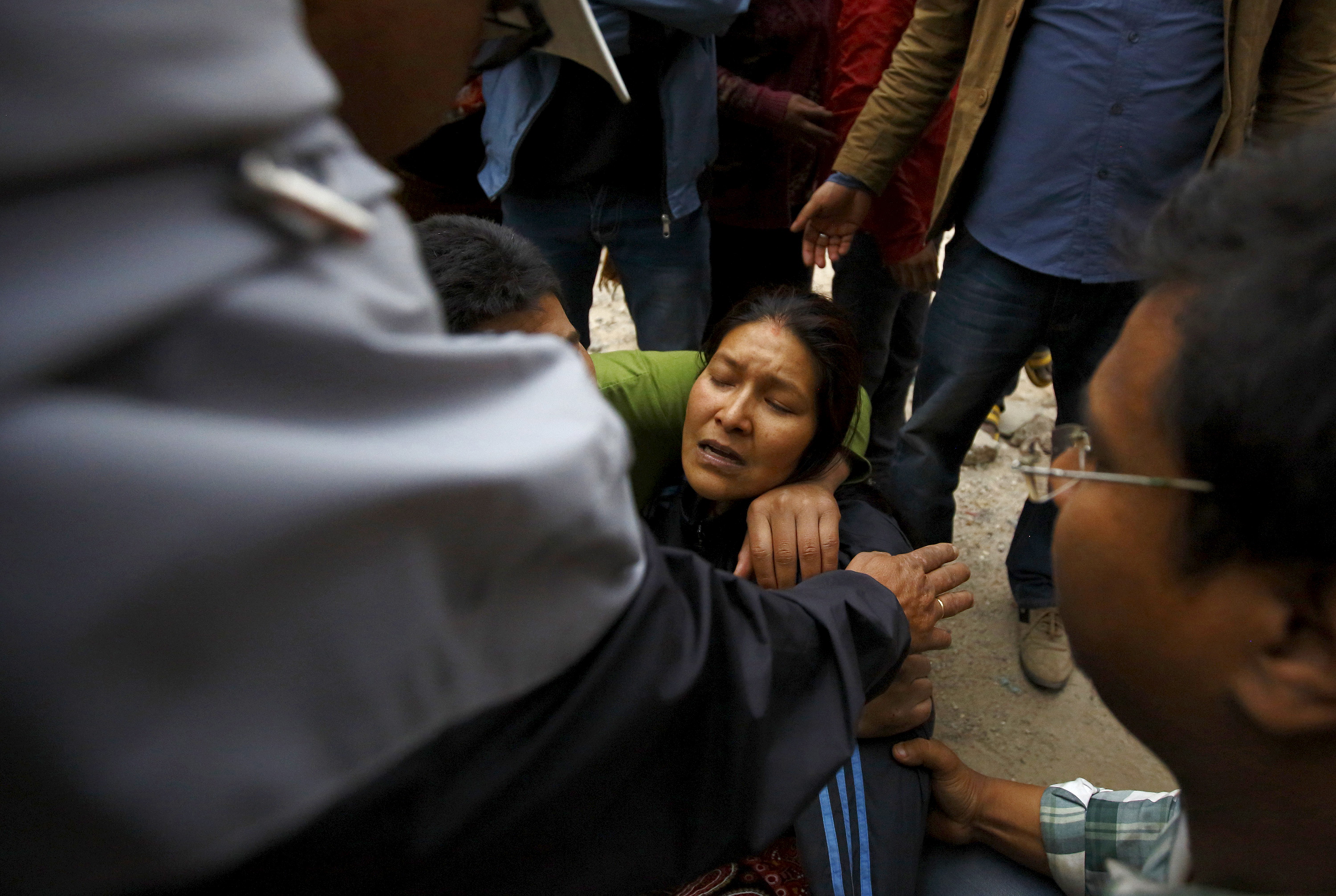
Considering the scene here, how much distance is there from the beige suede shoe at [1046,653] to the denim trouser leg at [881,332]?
2.08 feet

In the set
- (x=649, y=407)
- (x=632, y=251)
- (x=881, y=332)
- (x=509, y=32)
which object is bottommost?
(x=881, y=332)

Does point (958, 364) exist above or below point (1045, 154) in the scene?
below

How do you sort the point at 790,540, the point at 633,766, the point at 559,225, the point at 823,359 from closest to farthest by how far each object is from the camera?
the point at 633,766, the point at 790,540, the point at 823,359, the point at 559,225

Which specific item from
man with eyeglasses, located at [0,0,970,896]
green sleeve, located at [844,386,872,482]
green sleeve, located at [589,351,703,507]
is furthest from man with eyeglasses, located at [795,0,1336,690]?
man with eyeglasses, located at [0,0,970,896]

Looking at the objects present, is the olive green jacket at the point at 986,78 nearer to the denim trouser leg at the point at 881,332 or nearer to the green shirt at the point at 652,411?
the denim trouser leg at the point at 881,332

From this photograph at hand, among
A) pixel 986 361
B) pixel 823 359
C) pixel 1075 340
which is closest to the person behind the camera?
pixel 823 359

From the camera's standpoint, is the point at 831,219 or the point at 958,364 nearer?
the point at 958,364

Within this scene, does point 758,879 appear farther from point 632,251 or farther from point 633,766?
point 632,251

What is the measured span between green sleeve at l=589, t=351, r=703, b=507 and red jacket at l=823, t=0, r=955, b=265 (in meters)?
1.04

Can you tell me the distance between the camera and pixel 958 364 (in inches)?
95.9

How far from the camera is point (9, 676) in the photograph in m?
0.52

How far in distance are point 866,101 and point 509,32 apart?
85.2 inches

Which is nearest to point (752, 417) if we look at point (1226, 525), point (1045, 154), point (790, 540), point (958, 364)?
point (790, 540)

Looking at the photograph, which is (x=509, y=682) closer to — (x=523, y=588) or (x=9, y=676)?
(x=523, y=588)
